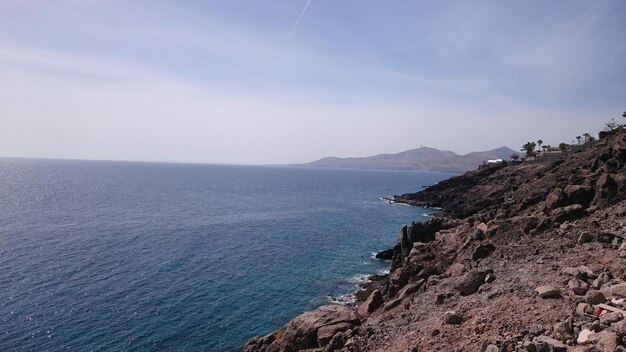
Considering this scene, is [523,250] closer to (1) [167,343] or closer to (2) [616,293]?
(2) [616,293]

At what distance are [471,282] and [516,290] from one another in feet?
13.6

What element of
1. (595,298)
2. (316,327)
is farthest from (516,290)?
(316,327)

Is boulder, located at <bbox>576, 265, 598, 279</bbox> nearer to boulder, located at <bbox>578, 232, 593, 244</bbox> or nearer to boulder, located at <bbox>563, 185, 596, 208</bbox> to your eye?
boulder, located at <bbox>578, 232, 593, 244</bbox>

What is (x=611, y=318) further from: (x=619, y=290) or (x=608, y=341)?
(x=619, y=290)

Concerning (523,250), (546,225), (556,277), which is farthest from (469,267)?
(556,277)

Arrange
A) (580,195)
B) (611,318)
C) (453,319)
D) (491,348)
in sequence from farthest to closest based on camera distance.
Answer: (580,195) < (453,319) < (491,348) < (611,318)

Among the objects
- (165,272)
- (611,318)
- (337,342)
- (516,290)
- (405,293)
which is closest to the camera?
(611,318)

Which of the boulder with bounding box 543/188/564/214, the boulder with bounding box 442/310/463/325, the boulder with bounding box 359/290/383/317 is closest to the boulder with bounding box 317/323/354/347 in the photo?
the boulder with bounding box 359/290/383/317

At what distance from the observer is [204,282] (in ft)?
155

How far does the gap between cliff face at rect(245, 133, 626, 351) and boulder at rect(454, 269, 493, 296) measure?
0.07 meters

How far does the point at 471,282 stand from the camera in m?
25.8

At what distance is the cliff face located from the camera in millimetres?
16234

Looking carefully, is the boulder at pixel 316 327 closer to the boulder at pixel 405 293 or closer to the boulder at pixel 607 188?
the boulder at pixel 405 293

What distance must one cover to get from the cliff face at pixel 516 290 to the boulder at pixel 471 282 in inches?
2.6
